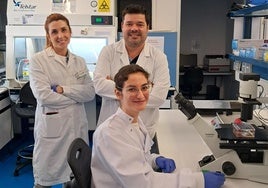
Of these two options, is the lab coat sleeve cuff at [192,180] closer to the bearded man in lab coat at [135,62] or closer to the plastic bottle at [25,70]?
the bearded man in lab coat at [135,62]

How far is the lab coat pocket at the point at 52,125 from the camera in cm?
211

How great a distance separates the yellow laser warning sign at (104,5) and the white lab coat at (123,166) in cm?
232

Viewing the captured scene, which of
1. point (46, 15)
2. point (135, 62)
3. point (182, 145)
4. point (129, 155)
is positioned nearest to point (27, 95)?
point (46, 15)

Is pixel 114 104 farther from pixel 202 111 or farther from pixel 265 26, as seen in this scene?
pixel 265 26

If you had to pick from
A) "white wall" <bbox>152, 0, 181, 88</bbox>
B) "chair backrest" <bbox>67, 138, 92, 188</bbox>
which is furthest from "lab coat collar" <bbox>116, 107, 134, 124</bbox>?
"white wall" <bbox>152, 0, 181, 88</bbox>

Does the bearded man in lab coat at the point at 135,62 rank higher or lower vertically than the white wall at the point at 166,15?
lower

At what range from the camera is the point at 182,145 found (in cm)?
172

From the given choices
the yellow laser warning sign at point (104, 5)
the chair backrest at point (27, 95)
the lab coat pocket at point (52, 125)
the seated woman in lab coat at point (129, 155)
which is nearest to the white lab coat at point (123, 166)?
the seated woman in lab coat at point (129, 155)

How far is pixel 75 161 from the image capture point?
1.19 m

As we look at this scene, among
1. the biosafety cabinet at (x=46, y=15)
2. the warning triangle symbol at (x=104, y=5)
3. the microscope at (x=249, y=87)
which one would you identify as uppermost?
the warning triangle symbol at (x=104, y=5)

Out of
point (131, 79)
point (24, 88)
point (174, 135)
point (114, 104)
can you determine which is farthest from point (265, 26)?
point (24, 88)

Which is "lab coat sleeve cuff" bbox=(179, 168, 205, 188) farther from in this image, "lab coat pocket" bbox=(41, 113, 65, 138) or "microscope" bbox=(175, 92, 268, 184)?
"lab coat pocket" bbox=(41, 113, 65, 138)

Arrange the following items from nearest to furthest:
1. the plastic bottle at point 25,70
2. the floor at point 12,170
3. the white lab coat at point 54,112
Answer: the white lab coat at point 54,112
the floor at point 12,170
the plastic bottle at point 25,70

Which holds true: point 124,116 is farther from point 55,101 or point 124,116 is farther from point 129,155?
point 55,101
